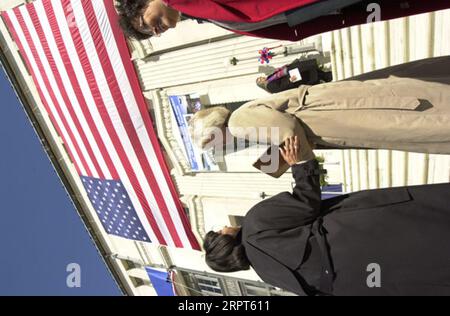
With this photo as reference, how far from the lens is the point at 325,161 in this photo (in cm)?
666

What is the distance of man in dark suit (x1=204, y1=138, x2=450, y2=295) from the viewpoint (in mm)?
1981

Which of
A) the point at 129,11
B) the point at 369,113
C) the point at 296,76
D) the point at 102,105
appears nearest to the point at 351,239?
the point at 369,113

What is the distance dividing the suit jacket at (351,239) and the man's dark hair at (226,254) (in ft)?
0.20

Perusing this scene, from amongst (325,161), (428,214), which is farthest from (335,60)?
(428,214)

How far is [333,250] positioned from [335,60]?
447cm

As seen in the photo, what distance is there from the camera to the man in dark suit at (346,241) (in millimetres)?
1981

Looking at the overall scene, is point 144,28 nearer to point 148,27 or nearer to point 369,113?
point 148,27

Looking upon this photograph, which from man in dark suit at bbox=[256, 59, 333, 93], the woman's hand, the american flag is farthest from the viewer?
the american flag

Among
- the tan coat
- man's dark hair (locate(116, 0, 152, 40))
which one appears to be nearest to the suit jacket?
the tan coat

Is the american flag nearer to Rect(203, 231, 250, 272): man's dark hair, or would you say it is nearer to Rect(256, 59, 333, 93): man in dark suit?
Rect(256, 59, 333, 93): man in dark suit

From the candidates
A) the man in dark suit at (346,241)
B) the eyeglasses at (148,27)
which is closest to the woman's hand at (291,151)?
the man in dark suit at (346,241)

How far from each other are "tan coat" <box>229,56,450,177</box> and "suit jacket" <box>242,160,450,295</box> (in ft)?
0.79

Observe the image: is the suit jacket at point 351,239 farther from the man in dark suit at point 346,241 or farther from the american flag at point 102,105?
the american flag at point 102,105

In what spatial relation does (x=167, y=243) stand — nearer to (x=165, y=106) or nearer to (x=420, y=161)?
(x=165, y=106)
